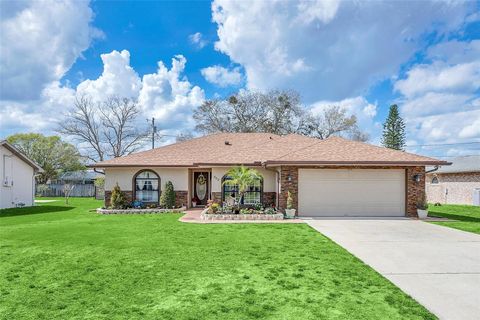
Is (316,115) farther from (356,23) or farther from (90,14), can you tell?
(90,14)

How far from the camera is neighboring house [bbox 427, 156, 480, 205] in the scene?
2434 cm

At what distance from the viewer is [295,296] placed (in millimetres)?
5078

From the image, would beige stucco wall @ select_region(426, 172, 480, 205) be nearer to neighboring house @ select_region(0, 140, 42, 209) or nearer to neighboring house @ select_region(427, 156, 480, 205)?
neighboring house @ select_region(427, 156, 480, 205)

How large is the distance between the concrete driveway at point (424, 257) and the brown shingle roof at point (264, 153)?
3044 millimetres

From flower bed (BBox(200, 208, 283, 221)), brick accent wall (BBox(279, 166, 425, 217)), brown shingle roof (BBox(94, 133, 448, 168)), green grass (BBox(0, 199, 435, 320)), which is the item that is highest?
brown shingle roof (BBox(94, 133, 448, 168))

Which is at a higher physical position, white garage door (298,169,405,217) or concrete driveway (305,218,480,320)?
white garage door (298,169,405,217)

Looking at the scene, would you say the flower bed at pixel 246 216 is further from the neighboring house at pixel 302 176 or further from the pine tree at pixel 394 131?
the pine tree at pixel 394 131

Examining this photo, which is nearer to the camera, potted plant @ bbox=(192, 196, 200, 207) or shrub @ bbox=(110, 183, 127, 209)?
shrub @ bbox=(110, 183, 127, 209)

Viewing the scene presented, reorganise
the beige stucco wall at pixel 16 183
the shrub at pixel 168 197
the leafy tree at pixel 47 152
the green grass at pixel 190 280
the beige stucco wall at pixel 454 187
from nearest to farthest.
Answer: the green grass at pixel 190 280
the shrub at pixel 168 197
the beige stucco wall at pixel 16 183
the beige stucco wall at pixel 454 187
the leafy tree at pixel 47 152

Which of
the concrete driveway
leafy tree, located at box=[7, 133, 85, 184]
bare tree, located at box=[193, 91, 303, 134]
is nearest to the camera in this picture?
the concrete driveway

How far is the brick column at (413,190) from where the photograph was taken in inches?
606

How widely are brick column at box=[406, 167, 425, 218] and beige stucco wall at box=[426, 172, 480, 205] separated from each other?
12.3 m

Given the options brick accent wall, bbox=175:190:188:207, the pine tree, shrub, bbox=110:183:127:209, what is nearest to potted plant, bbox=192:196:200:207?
brick accent wall, bbox=175:190:188:207

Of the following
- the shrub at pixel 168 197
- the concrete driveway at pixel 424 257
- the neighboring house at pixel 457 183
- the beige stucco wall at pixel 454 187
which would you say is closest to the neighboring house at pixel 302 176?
the shrub at pixel 168 197
